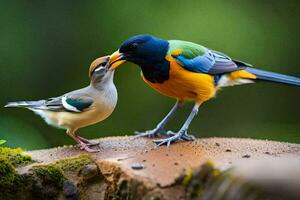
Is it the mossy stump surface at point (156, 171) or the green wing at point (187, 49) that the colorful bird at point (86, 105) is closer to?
the mossy stump surface at point (156, 171)

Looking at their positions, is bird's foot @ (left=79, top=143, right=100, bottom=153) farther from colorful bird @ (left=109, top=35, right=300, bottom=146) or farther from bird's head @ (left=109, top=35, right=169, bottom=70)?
bird's head @ (left=109, top=35, right=169, bottom=70)

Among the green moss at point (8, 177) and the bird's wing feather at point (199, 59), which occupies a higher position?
the bird's wing feather at point (199, 59)

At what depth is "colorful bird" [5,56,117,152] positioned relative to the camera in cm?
471

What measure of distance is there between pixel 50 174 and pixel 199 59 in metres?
1.62

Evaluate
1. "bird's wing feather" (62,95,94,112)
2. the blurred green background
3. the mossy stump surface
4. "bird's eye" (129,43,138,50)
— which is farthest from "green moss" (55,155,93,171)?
the blurred green background

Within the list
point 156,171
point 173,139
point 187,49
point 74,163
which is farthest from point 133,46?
point 156,171

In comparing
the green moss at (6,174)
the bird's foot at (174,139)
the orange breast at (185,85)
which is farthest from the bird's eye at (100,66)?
the green moss at (6,174)

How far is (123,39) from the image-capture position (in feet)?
25.7

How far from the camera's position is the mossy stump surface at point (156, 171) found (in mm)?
3057

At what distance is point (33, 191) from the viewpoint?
4.22m

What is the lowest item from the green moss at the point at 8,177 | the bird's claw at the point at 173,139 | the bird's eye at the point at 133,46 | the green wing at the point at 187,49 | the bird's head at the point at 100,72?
the green moss at the point at 8,177

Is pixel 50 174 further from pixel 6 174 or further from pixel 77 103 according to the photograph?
pixel 77 103

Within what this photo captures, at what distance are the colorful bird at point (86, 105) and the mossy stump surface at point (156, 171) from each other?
210mm

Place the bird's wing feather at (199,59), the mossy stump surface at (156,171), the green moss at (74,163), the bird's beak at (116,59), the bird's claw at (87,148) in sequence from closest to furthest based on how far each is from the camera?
the mossy stump surface at (156,171)
the green moss at (74,163)
the bird's claw at (87,148)
the bird's beak at (116,59)
the bird's wing feather at (199,59)
